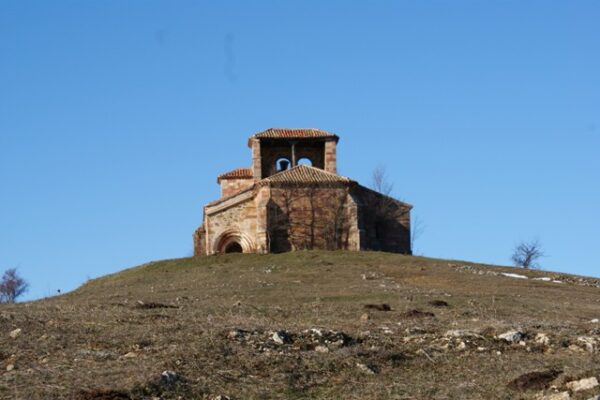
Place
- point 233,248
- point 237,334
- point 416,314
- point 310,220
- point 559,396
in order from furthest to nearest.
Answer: point 233,248
point 310,220
point 416,314
point 237,334
point 559,396

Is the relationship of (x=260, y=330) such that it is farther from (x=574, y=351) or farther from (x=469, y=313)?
(x=469, y=313)

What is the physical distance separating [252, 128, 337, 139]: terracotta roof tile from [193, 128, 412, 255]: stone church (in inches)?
186

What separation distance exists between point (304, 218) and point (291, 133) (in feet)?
32.1

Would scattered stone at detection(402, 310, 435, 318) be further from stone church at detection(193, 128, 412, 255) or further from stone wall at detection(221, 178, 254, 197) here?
stone wall at detection(221, 178, 254, 197)

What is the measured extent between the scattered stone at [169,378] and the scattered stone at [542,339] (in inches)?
311

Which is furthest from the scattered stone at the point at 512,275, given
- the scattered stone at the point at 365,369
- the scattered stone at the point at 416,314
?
the scattered stone at the point at 365,369

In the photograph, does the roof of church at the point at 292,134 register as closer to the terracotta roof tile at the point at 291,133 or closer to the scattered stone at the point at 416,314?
the terracotta roof tile at the point at 291,133

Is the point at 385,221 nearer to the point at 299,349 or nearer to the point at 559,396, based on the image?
the point at 299,349

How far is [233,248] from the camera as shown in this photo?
6228 cm

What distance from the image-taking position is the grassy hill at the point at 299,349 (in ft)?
55.6

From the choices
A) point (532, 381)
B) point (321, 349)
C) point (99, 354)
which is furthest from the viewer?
point (321, 349)

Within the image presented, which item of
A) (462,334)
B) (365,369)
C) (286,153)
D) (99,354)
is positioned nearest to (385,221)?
(286,153)

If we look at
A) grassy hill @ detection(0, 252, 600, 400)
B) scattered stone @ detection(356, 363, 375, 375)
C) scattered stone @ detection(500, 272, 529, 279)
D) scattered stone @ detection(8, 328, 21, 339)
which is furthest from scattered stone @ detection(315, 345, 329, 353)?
scattered stone @ detection(500, 272, 529, 279)

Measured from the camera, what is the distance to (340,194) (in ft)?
199
